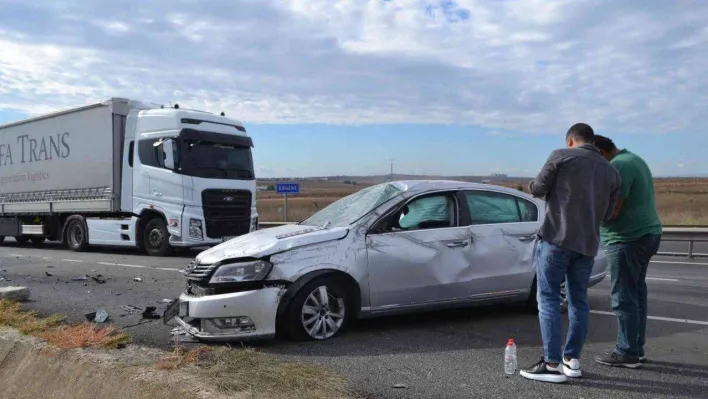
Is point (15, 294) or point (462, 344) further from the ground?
point (15, 294)

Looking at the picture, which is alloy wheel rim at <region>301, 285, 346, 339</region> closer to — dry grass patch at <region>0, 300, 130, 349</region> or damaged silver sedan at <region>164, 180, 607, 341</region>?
damaged silver sedan at <region>164, 180, 607, 341</region>

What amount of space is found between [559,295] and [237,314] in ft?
8.43

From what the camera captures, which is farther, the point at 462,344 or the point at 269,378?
the point at 462,344

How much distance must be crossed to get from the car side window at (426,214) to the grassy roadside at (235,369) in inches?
75.1

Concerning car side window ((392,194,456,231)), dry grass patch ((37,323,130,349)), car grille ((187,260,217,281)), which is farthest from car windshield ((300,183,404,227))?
dry grass patch ((37,323,130,349))

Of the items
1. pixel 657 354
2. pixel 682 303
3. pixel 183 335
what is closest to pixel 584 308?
pixel 657 354

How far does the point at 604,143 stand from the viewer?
473 centimetres

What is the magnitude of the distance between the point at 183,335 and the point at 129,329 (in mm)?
798

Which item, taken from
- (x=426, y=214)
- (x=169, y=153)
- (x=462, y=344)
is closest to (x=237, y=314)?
(x=462, y=344)

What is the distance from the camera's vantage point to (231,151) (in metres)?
14.1

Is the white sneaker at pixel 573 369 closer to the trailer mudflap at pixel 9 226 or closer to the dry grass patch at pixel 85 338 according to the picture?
the dry grass patch at pixel 85 338

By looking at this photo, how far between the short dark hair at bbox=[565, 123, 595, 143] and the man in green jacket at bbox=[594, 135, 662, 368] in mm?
363

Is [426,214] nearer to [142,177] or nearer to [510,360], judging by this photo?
[510,360]

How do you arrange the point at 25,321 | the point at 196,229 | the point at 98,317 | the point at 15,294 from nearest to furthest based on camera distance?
1. the point at 25,321
2. the point at 98,317
3. the point at 15,294
4. the point at 196,229
